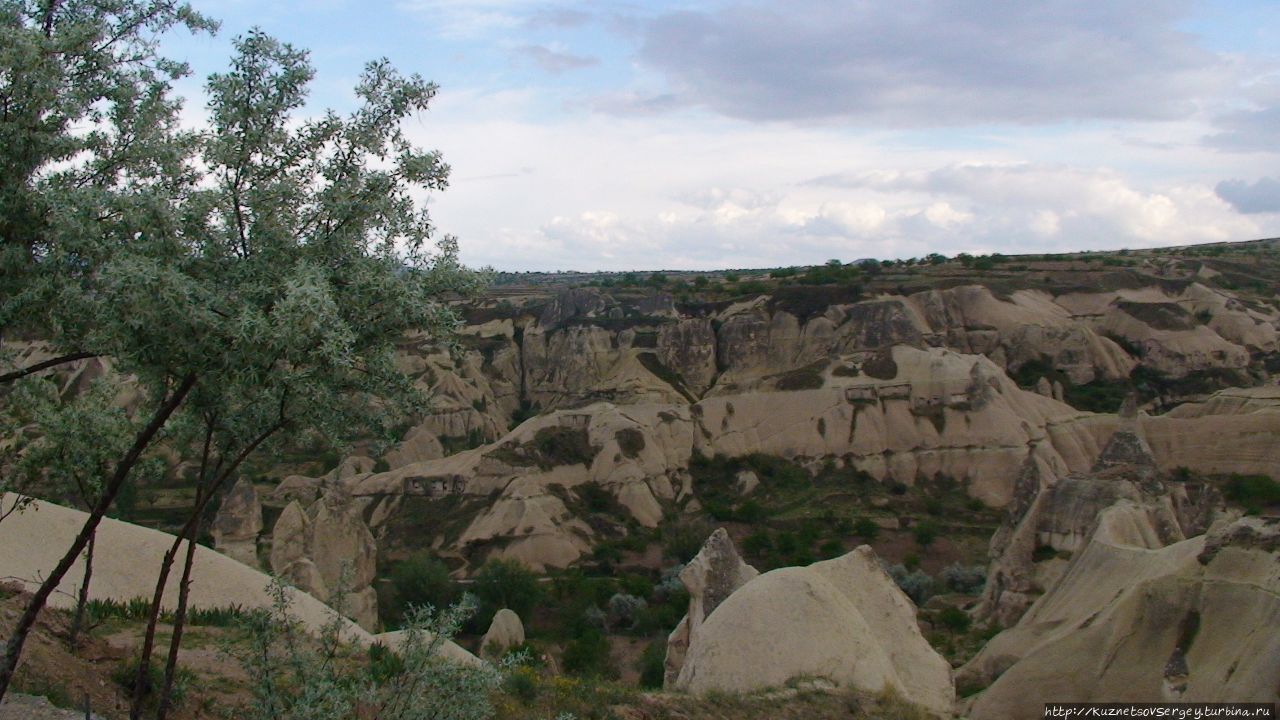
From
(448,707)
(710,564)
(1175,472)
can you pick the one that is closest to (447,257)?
(448,707)

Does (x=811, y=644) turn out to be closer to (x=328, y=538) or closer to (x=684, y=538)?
(x=328, y=538)

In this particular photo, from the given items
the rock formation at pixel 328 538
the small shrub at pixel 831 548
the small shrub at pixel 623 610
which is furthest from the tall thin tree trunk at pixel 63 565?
the small shrub at pixel 831 548

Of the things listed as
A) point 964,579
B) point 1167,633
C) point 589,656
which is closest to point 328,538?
point 589,656

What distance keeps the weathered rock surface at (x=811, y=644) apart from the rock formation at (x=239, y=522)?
2349 cm

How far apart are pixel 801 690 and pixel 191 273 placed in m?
7.64

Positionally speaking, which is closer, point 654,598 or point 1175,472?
point 654,598

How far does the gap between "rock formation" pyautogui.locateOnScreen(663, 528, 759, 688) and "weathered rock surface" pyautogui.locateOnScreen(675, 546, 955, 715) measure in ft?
11.2

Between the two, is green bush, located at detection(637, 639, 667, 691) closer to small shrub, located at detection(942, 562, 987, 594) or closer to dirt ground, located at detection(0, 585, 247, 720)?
small shrub, located at detection(942, 562, 987, 594)

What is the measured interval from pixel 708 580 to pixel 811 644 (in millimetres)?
5359

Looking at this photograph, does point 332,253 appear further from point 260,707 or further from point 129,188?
point 260,707

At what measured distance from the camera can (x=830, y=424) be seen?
4281cm

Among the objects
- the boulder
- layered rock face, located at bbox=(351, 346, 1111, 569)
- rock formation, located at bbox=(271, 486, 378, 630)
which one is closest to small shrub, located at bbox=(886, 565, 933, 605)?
layered rock face, located at bbox=(351, 346, 1111, 569)

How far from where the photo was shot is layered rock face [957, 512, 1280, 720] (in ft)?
38.7

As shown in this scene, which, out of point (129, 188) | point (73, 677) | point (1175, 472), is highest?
point (129, 188)
